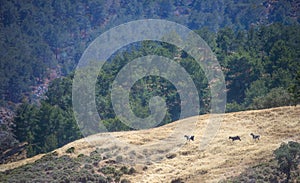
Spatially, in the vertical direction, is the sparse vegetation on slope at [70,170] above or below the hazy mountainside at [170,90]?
below

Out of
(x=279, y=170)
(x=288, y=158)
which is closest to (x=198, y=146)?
(x=279, y=170)

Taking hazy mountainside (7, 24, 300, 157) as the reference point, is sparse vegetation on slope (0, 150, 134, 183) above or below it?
below

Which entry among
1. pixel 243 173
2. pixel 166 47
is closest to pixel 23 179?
pixel 243 173

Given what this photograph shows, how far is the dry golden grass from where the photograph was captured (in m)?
46.7

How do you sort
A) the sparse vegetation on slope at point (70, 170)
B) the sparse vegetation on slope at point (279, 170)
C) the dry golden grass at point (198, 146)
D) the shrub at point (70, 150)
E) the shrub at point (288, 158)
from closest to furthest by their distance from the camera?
the sparse vegetation on slope at point (279, 170), the shrub at point (288, 158), the dry golden grass at point (198, 146), the sparse vegetation on slope at point (70, 170), the shrub at point (70, 150)

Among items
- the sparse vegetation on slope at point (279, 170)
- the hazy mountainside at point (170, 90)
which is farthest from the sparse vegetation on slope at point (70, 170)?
the hazy mountainside at point (170, 90)

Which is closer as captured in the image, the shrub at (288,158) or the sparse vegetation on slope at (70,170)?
the shrub at (288,158)

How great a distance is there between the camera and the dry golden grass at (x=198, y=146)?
46719 mm

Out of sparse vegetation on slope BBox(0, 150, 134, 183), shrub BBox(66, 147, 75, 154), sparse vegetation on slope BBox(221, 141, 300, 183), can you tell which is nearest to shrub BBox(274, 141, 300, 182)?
sparse vegetation on slope BBox(221, 141, 300, 183)

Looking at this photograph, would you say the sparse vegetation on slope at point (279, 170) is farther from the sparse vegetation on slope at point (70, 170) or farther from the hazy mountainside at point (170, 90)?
the hazy mountainside at point (170, 90)

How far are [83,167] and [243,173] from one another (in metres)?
17.3

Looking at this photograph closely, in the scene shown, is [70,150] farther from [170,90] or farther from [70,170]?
[170,90]

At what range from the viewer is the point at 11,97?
615 ft

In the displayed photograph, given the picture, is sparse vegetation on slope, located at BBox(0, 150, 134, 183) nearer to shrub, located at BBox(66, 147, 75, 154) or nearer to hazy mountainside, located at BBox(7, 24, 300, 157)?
shrub, located at BBox(66, 147, 75, 154)
